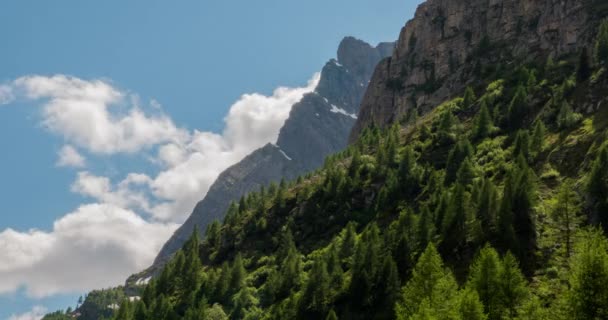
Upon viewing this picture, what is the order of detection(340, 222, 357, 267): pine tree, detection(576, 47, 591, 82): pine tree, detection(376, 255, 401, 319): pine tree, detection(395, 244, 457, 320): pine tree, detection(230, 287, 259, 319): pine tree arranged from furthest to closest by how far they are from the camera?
detection(576, 47, 591, 82): pine tree, detection(230, 287, 259, 319): pine tree, detection(340, 222, 357, 267): pine tree, detection(376, 255, 401, 319): pine tree, detection(395, 244, 457, 320): pine tree

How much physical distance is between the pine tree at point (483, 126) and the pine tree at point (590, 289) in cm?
10445

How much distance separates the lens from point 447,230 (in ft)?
343

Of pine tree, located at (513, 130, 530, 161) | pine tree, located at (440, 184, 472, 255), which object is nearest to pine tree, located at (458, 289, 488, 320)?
pine tree, located at (440, 184, 472, 255)

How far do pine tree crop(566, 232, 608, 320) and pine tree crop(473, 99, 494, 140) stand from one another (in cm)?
10445

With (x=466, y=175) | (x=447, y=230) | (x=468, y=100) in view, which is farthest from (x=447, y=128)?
(x=447, y=230)

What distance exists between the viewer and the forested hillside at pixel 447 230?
2896 inches

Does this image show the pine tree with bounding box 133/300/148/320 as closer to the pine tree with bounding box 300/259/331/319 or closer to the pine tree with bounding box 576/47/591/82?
the pine tree with bounding box 300/259/331/319

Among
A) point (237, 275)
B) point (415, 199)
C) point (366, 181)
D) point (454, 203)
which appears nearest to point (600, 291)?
point (454, 203)

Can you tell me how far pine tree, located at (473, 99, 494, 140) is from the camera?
162125 millimetres

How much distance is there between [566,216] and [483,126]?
7304 centimetres

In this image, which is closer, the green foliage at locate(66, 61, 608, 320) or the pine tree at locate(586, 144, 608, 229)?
the green foliage at locate(66, 61, 608, 320)

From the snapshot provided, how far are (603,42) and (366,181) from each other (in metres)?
76.3

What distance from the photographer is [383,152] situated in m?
177

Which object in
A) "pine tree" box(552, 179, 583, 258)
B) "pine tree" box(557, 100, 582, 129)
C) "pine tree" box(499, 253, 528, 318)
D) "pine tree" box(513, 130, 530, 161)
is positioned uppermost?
"pine tree" box(557, 100, 582, 129)
